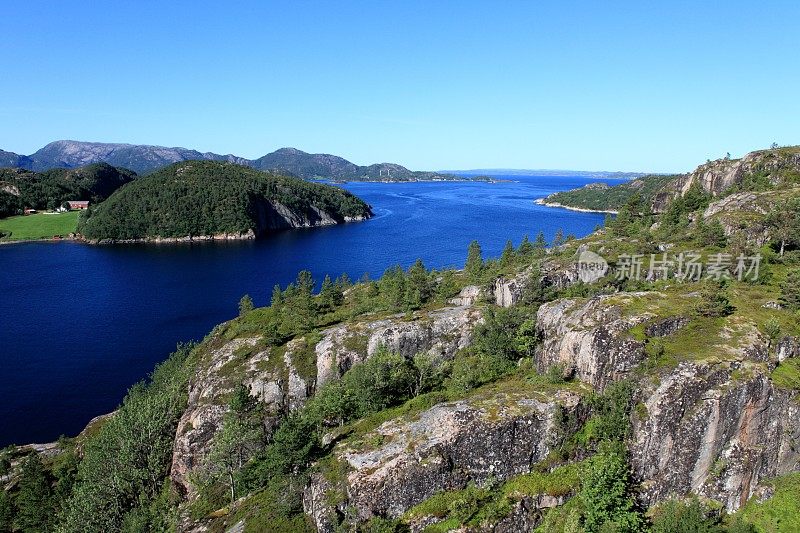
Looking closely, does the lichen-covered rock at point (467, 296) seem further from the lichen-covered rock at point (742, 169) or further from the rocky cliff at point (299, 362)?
the lichen-covered rock at point (742, 169)

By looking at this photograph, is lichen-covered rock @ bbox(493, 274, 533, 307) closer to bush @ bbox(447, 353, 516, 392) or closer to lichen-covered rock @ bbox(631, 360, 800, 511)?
bush @ bbox(447, 353, 516, 392)

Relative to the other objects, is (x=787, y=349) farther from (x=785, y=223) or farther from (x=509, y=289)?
(x=785, y=223)

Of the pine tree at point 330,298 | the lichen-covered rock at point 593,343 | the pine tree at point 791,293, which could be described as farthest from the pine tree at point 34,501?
the pine tree at point 791,293

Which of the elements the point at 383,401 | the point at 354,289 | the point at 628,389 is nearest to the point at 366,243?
the point at 354,289

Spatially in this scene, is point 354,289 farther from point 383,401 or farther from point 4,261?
point 4,261

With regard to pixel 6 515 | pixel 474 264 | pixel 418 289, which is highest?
pixel 474 264

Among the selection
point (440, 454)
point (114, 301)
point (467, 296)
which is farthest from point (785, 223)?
point (114, 301)
